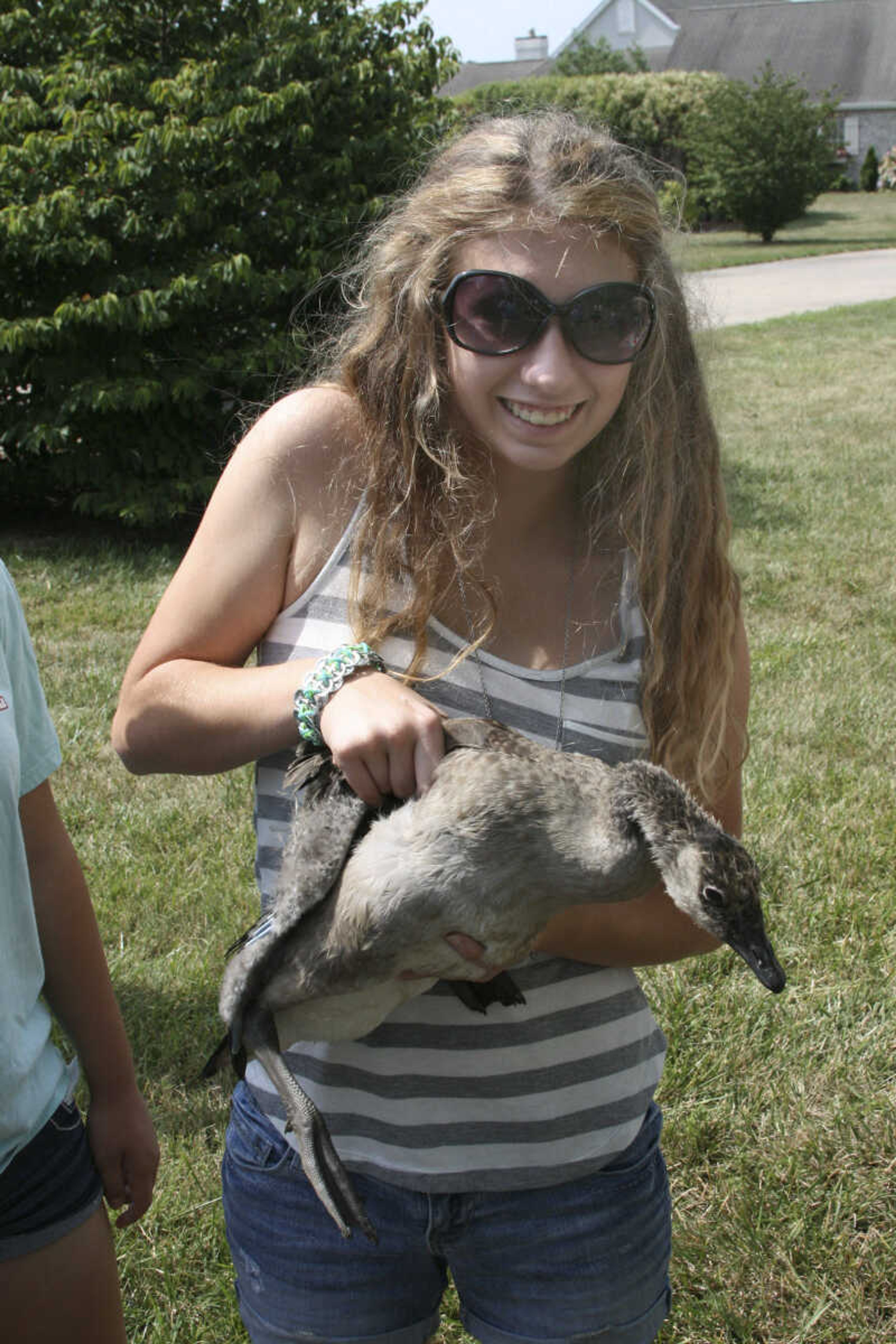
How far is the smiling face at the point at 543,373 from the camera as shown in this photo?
2.31m

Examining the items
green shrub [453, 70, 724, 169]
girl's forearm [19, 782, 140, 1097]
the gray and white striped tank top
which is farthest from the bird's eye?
green shrub [453, 70, 724, 169]

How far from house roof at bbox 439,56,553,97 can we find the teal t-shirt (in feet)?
260

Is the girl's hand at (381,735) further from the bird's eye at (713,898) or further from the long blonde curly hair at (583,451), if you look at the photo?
the bird's eye at (713,898)

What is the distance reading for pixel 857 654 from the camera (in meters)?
7.45

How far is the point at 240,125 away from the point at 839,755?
239 inches

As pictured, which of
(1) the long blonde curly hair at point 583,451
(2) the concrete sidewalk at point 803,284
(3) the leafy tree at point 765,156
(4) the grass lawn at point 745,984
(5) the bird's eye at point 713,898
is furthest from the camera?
(3) the leafy tree at point 765,156

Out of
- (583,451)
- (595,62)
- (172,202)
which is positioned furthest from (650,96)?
(583,451)

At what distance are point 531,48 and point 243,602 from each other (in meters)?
98.3

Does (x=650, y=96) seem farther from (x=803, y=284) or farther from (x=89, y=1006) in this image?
(x=89, y=1006)

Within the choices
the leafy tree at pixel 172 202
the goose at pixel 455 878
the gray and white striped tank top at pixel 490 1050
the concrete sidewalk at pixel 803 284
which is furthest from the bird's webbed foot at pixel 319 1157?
the concrete sidewalk at pixel 803 284

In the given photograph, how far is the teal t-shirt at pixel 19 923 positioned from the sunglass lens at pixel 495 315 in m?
1.01

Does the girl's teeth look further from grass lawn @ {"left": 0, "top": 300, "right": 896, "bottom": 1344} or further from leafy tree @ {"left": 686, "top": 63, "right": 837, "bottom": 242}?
leafy tree @ {"left": 686, "top": 63, "right": 837, "bottom": 242}

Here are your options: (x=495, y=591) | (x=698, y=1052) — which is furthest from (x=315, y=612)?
(x=698, y=1052)

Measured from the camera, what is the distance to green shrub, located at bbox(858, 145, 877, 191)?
177ft
